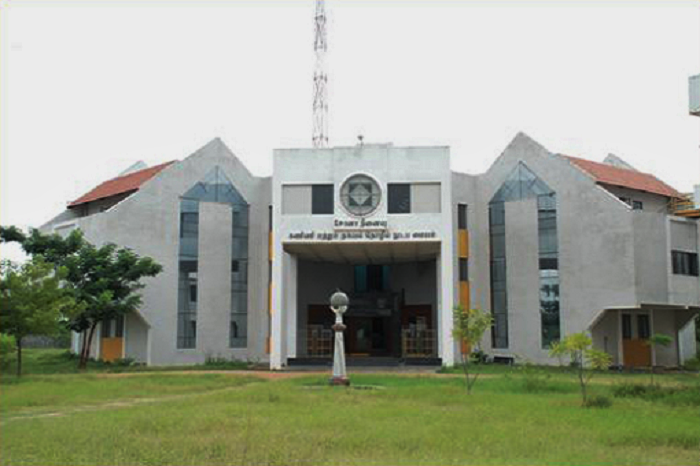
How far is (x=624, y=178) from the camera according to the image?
39.4 meters

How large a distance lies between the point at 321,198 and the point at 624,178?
51.7 ft

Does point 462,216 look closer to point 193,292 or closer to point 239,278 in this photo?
point 239,278

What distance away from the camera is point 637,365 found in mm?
35938

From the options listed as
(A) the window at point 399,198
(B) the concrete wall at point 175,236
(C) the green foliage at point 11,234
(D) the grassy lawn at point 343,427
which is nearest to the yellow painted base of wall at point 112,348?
(B) the concrete wall at point 175,236

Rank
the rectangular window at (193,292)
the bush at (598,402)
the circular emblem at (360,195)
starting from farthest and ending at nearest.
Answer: the rectangular window at (193,292) < the circular emblem at (360,195) < the bush at (598,402)

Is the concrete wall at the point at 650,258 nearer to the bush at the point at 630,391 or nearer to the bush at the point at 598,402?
the bush at the point at 630,391

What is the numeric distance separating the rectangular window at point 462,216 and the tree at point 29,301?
1838cm

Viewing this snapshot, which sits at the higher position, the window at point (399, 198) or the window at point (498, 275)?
the window at point (399, 198)

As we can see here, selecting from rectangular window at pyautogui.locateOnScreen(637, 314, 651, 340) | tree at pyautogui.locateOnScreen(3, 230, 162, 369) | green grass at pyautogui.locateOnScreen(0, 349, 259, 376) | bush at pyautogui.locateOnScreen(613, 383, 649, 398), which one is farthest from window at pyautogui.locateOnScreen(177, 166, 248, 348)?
bush at pyautogui.locateOnScreen(613, 383, 649, 398)

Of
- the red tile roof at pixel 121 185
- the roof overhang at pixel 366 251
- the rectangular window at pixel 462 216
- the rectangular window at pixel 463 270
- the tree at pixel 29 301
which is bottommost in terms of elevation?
the tree at pixel 29 301

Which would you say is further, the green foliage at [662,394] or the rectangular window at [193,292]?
the rectangular window at [193,292]

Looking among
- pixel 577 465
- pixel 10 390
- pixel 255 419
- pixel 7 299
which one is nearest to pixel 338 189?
pixel 7 299

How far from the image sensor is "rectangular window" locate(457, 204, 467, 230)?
38.1 meters

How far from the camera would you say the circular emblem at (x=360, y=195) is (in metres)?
34.5
